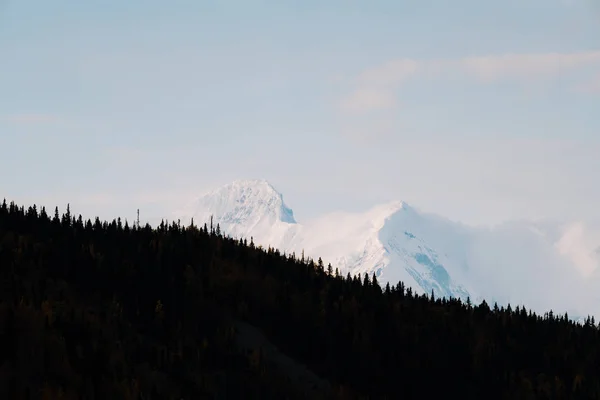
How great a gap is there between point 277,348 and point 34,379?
1704 inches

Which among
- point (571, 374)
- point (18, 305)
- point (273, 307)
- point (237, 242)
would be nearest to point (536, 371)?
point (571, 374)

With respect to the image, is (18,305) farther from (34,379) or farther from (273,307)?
(273,307)

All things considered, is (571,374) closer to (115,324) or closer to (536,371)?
(536,371)

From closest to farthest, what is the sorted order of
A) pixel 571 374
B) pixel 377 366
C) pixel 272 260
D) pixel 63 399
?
pixel 63 399
pixel 377 366
pixel 571 374
pixel 272 260

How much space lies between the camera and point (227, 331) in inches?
6083

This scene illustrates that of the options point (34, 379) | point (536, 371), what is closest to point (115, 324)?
point (34, 379)

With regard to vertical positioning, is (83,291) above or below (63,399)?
above

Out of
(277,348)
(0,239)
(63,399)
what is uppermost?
(0,239)

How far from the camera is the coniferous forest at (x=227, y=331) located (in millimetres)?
132125

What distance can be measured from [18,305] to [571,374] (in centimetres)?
8757

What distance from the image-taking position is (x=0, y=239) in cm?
15675

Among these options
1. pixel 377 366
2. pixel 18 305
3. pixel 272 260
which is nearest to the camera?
pixel 18 305

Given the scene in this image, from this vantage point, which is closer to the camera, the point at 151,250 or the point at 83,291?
the point at 83,291

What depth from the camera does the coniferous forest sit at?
5202 inches
